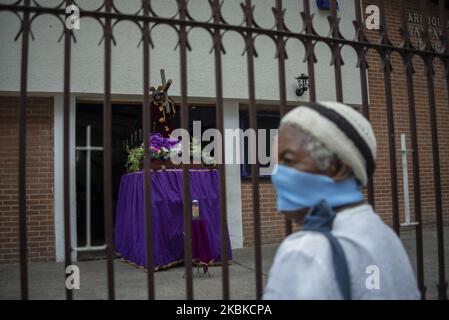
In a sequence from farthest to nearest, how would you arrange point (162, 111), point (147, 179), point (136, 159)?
point (162, 111)
point (136, 159)
point (147, 179)

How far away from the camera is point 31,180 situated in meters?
6.62

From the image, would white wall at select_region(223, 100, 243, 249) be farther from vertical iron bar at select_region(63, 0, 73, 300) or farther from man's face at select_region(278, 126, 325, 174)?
man's face at select_region(278, 126, 325, 174)

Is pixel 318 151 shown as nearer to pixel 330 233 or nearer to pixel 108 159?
pixel 330 233

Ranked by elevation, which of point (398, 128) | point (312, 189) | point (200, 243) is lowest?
point (200, 243)

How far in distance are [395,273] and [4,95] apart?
21.9 feet

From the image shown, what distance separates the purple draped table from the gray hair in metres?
4.06

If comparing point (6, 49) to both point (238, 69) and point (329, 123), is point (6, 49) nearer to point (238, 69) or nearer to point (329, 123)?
point (238, 69)

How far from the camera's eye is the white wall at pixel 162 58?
6586mm

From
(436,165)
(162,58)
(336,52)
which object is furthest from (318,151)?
(162,58)

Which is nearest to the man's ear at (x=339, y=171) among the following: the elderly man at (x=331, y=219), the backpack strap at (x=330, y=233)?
the elderly man at (x=331, y=219)

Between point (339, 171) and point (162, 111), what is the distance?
5066mm

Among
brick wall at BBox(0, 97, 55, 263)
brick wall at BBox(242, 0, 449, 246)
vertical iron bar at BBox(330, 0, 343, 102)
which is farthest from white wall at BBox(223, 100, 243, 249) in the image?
vertical iron bar at BBox(330, 0, 343, 102)

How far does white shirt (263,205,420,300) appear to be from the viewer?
1277mm

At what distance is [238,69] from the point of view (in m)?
7.62
